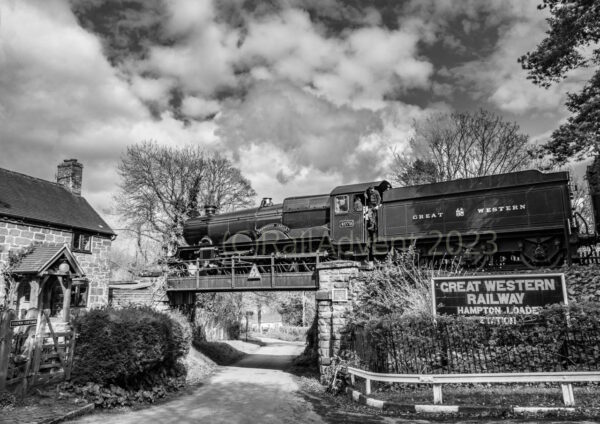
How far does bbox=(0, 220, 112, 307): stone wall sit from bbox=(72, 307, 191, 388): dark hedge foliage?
898cm

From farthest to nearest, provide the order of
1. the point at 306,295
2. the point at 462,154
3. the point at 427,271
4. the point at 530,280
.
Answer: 1. the point at 306,295
2. the point at 462,154
3. the point at 427,271
4. the point at 530,280

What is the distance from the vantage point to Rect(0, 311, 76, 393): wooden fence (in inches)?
340

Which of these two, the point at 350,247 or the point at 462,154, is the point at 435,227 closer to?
the point at 350,247

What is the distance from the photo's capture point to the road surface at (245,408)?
28.9 feet

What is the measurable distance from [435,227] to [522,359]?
673 centimetres

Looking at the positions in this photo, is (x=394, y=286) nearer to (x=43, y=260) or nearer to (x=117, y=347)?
(x=117, y=347)

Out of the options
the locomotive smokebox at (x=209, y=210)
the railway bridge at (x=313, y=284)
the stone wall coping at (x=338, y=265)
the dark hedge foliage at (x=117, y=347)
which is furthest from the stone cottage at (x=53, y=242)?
the stone wall coping at (x=338, y=265)

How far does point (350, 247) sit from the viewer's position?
54.2 ft

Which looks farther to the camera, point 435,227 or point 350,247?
point 350,247

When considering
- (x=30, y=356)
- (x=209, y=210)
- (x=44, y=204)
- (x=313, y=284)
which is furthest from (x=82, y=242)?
(x=30, y=356)

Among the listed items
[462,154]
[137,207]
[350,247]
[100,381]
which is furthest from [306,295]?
[100,381]

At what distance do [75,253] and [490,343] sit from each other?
18.6 meters

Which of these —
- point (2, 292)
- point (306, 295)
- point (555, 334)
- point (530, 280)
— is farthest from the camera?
point (306, 295)

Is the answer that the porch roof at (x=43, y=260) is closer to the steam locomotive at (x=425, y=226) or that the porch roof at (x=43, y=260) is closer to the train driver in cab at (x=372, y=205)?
the steam locomotive at (x=425, y=226)
